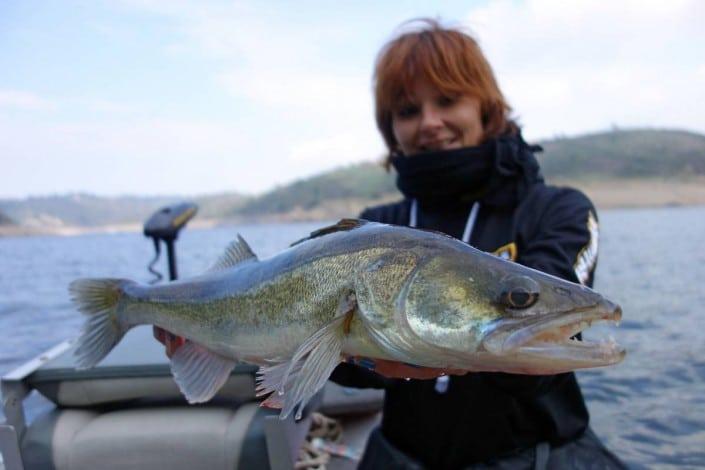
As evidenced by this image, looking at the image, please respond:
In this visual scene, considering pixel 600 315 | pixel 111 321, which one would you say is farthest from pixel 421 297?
pixel 111 321

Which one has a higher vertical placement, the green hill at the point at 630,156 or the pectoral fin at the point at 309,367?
the pectoral fin at the point at 309,367

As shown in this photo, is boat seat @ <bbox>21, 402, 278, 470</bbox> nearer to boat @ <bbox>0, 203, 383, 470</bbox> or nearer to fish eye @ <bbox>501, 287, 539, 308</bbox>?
boat @ <bbox>0, 203, 383, 470</bbox>

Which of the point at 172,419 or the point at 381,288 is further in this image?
the point at 172,419

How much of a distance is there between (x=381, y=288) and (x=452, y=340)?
1.06ft

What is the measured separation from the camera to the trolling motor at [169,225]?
18.2ft

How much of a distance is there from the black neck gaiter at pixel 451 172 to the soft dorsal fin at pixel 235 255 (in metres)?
1.11

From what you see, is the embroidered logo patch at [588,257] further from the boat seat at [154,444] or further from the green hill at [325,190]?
the green hill at [325,190]

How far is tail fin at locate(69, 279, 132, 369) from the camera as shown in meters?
3.04

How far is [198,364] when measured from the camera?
107 inches

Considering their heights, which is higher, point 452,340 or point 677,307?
point 452,340

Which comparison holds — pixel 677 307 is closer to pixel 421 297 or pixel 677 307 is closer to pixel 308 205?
pixel 421 297

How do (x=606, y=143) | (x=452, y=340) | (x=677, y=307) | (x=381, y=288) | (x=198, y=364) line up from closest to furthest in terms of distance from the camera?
1. (x=452, y=340)
2. (x=381, y=288)
3. (x=198, y=364)
4. (x=677, y=307)
5. (x=606, y=143)

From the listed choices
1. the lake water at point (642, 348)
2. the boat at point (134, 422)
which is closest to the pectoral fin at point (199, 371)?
the boat at point (134, 422)

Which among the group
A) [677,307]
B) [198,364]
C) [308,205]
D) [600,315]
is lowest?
[308,205]
